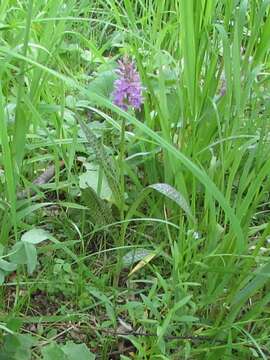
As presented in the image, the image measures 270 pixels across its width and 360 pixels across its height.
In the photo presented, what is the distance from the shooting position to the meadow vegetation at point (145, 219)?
124cm

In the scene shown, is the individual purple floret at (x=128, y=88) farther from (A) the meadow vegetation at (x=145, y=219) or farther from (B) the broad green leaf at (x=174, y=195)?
(B) the broad green leaf at (x=174, y=195)

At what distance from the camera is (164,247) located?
4.89 ft

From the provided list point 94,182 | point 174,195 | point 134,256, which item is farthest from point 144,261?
point 94,182

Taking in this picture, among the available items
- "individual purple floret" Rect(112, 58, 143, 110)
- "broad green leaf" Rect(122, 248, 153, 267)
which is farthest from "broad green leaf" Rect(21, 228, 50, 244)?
"individual purple floret" Rect(112, 58, 143, 110)

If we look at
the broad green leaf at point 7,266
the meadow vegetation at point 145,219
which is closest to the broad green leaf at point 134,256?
the meadow vegetation at point 145,219

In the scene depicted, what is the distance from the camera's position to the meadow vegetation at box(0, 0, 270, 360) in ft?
4.08

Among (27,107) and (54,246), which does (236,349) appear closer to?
(54,246)

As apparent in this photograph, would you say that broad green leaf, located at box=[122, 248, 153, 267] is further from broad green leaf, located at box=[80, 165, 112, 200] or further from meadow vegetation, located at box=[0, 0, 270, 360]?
broad green leaf, located at box=[80, 165, 112, 200]

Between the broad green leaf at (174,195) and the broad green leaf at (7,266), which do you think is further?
the broad green leaf at (174,195)

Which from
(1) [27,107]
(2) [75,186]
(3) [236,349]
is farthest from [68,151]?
(3) [236,349]

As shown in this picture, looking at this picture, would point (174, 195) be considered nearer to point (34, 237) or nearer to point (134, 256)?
point (134, 256)

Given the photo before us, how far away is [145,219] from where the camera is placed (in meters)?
1.32

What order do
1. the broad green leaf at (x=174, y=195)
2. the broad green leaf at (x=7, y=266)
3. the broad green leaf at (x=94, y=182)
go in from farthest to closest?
the broad green leaf at (x=94, y=182) → the broad green leaf at (x=174, y=195) → the broad green leaf at (x=7, y=266)

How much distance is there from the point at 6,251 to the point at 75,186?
30cm
